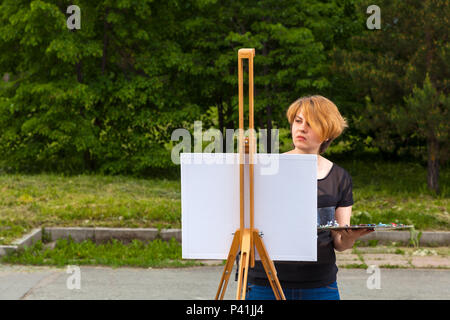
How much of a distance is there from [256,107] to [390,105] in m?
2.91

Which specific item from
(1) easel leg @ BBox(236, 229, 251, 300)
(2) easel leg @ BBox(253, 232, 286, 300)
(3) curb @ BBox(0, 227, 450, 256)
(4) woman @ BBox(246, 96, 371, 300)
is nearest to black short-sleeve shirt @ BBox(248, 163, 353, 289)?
(4) woman @ BBox(246, 96, 371, 300)

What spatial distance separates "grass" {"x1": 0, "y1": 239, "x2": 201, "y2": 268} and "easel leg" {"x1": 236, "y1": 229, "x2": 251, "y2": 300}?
18.2 feet

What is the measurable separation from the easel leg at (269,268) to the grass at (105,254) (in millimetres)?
5428

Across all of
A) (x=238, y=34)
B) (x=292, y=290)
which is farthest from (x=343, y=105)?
(x=292, y=290)

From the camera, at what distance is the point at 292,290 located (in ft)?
11.6

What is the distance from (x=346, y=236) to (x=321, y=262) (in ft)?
0.75

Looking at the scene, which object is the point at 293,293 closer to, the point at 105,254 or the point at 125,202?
the point at 105,254

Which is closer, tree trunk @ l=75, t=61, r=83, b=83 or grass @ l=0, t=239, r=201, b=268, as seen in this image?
grass @ l=0, t=239, r=201, b=268

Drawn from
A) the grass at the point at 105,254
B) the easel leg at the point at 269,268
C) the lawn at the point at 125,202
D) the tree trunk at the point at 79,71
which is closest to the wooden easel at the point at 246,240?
the easel leg at the point at 269,268

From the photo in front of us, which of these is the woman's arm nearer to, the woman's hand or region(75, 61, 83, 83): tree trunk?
the woman's hand

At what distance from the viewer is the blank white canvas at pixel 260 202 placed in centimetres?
308

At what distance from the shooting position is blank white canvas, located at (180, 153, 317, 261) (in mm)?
3076

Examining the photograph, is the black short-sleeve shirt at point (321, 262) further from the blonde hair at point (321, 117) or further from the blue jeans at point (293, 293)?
the blonde hair at point (321, 117)
